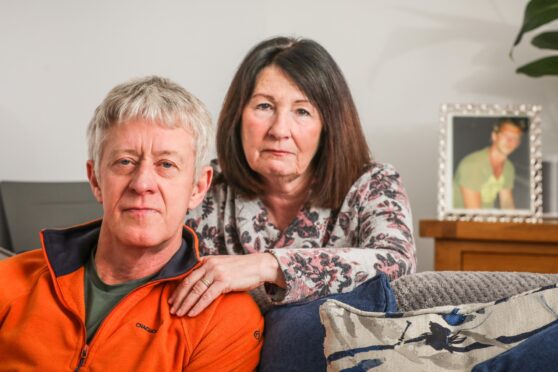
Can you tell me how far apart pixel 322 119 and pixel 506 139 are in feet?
Result: 3.59

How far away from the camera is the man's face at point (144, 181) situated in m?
1.32

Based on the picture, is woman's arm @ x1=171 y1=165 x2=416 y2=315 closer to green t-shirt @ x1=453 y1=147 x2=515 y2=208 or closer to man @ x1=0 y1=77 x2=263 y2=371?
man @ x1=0 y1=77 x2=263 y2=371

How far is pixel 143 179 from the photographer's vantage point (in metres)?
1.31

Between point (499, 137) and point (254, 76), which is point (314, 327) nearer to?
point (254, 76)

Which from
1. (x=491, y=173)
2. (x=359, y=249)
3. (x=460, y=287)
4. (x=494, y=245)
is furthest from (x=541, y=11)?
(x=460, y=287)

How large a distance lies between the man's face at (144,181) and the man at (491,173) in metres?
1.54

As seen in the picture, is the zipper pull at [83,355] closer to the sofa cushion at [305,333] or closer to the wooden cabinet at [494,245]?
the sofa cushion at [305,333]

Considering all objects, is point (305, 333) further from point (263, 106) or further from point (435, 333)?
point (263, 106)

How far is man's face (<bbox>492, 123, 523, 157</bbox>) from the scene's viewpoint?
269 centimetres

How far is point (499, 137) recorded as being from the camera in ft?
8.86

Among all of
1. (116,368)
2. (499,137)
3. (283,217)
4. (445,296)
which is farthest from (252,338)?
(499,137)

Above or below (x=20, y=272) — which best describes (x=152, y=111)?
above

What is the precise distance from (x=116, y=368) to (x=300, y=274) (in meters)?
0.39

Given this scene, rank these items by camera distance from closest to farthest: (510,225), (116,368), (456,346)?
(456,346)
(116,368)
(510,225)
